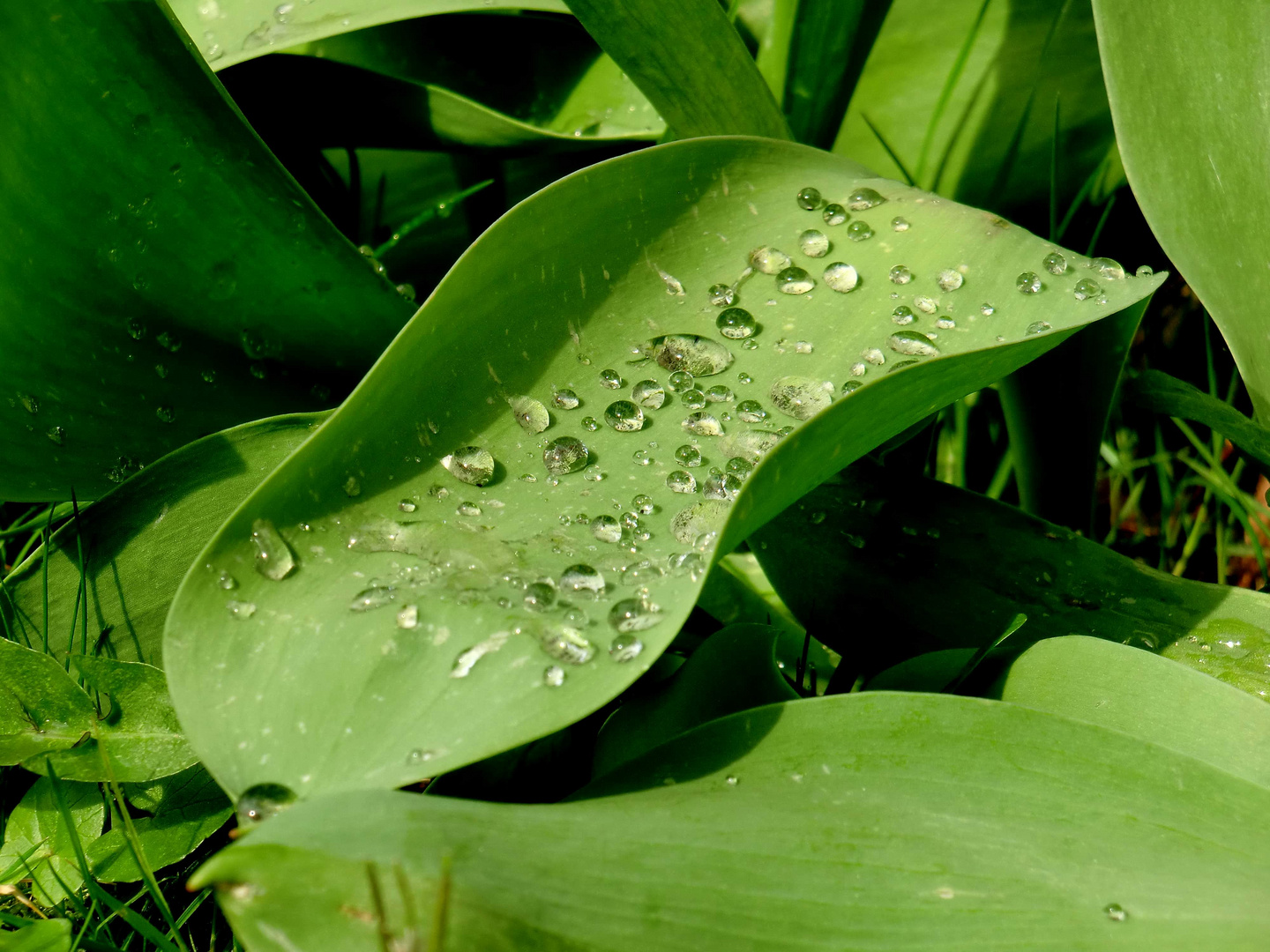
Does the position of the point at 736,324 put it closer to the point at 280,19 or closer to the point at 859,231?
the point at 859,231

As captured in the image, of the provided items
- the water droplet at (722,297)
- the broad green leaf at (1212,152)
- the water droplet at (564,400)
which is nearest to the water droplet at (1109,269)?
the broad green leaf at (1212,152)

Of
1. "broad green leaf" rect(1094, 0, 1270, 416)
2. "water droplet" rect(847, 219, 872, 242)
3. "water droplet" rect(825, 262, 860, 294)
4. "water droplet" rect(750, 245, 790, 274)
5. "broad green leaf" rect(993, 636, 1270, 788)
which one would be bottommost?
"broad green leaf" rect(993, 636, 1270, 788)

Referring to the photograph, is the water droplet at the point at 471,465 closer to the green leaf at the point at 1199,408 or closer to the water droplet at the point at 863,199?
the water droplet at the point at 863,199

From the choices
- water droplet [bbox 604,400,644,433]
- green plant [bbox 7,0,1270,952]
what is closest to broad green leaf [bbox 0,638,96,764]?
green plant [bbox 7,0,1270,952]

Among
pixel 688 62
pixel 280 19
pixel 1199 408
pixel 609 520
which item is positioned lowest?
pixel 1199 408

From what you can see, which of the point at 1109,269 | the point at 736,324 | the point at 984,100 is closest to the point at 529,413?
the point at 736,324

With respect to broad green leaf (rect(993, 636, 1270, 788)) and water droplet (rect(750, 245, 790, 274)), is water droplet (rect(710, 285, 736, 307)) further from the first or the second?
broad green leaf (rect(993, 636, 1270, 788))
